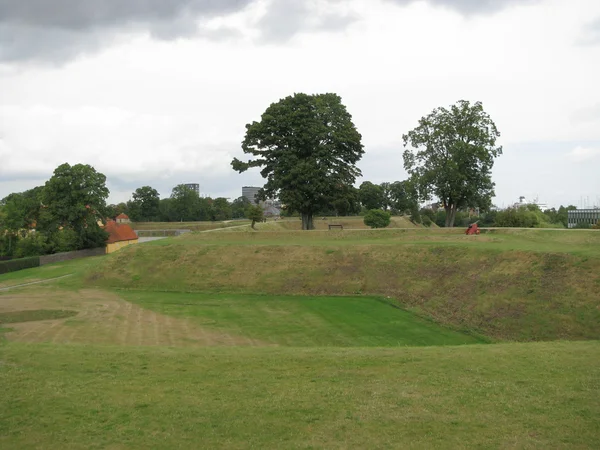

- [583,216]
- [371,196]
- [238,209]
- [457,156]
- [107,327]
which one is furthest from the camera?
[238,209]

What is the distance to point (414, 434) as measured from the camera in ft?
25.9

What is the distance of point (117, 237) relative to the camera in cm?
6512

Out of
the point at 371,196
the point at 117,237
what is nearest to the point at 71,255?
the point at 117,237

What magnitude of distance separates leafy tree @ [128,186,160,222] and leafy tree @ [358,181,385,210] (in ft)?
184

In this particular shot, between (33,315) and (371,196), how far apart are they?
72.6 m

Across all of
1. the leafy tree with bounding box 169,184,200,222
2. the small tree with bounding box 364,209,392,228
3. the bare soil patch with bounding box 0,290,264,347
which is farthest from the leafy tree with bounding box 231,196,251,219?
the bare soil patch with bounding box 0,290,264,347

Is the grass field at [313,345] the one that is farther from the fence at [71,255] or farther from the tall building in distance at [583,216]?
the tall building in distance at [583,216]

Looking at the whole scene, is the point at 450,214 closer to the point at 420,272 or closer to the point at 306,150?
the point at 306,150

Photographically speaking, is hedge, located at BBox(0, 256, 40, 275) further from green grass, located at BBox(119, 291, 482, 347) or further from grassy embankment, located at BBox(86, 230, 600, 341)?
green grass, located at BBox(119, 291, 482, 347)

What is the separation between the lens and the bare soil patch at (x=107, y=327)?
19109 millimetres

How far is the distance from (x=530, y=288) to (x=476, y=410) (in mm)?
14259

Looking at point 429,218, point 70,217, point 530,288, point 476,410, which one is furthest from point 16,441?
point 429,218

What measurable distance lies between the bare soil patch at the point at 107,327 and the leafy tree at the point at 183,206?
90.2 meters

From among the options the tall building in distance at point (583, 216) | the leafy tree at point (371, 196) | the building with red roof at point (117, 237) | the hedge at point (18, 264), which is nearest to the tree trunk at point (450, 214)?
the tall building in distance at point (583, 216)
